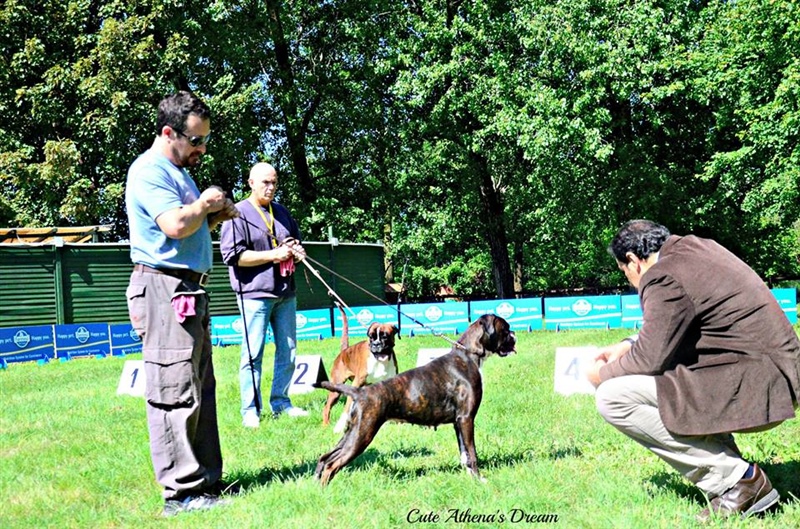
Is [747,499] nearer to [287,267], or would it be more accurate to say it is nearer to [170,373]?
[170,373]

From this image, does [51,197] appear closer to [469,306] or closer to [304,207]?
[304,207]

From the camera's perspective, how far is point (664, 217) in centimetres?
2375

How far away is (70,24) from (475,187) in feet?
48.5

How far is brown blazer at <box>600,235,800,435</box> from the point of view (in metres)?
3.55

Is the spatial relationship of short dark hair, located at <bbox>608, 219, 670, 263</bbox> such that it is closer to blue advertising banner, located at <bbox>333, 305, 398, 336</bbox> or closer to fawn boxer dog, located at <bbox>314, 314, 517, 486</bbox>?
fawn boxer dog, located at <bbox>314, 314, 517, 486</bbox>

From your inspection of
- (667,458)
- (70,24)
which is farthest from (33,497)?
(70,24)

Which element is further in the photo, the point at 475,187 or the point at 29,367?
the point at 475,187

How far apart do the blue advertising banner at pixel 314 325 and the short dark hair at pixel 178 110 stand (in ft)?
45.9

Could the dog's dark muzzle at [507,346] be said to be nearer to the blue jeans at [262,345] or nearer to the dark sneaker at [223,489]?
the dark sneaker at [223,489]

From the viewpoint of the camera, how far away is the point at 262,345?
649cm

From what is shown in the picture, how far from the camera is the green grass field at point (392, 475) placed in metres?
3.92

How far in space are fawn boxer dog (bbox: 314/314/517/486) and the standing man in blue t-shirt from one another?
2.72 ft

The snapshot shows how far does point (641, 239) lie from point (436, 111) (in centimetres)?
2115

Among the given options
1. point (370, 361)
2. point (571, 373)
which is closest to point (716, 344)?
point (370, 361)
